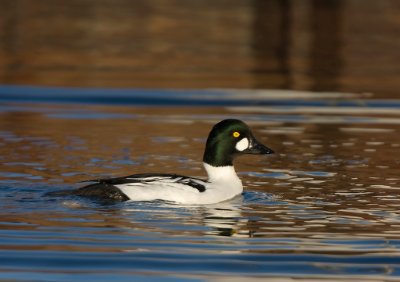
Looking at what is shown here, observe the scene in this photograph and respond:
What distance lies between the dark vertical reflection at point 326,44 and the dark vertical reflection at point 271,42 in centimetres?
54

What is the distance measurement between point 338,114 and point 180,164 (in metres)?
4.50

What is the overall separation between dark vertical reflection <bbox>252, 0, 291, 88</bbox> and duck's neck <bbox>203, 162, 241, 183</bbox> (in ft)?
26.5

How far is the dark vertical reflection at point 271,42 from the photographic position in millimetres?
21562

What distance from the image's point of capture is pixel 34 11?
31.2 m

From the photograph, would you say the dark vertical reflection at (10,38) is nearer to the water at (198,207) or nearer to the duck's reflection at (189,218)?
the water at (198,207)

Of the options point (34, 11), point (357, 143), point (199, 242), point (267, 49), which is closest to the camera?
point (199, 242)

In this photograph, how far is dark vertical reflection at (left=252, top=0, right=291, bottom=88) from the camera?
2156 cm

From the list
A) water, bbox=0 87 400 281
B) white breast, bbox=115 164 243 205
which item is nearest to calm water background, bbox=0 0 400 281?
water, bbox=0 87 400 281

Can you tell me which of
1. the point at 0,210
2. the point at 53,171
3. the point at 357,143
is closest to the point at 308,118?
the point at 357,143

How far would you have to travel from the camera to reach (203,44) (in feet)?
84.3

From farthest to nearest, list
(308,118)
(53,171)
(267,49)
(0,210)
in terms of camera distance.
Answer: (267,49) → (308,118) → (53,171) → (0,210)

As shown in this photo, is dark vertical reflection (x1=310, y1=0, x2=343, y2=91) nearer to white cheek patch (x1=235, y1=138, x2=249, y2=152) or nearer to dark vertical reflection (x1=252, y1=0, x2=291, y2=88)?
dark vertical reflection (x1=252, y1=0, x2=291, y2=88)

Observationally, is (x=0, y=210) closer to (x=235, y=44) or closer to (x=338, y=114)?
(x=338, y=114)

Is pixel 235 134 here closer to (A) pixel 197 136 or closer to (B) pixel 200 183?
(B) pixel 200 183
